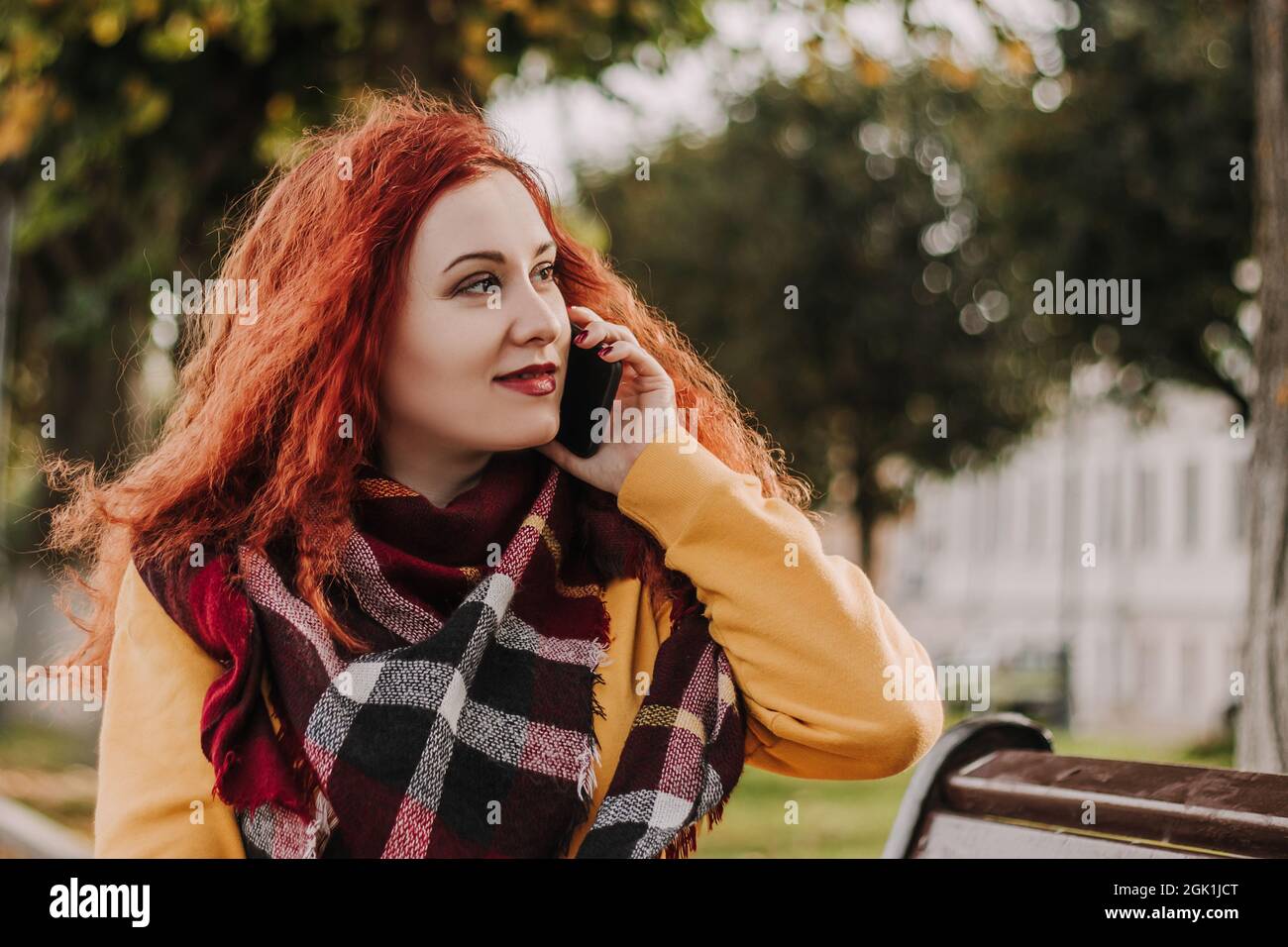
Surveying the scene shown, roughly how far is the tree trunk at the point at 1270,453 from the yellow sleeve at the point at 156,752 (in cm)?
284

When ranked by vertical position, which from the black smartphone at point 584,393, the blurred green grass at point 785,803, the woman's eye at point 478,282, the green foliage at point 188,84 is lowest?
the blurred green grass at point 785,803

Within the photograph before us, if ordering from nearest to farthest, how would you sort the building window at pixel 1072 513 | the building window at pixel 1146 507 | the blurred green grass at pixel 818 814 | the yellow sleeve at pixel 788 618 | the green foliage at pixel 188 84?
the yellow sleeve at pixel 788 618
the green foliage at pixel 188 84
the blurred green grass at pixel 818 814
the building window at pixel 1146 507
the building window at pixel 1072 513

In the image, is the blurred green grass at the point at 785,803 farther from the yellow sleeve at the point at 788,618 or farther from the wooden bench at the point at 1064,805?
the yellow sleeve at the point at 788,618

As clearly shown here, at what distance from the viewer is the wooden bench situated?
2.12m

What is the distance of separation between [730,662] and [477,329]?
705 mm

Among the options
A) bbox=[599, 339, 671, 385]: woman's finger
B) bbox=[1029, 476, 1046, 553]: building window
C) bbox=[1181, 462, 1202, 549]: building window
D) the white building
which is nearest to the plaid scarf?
bbox=[599, 339, 671, 385]: woman's finger

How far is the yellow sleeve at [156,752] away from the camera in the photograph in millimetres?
2086

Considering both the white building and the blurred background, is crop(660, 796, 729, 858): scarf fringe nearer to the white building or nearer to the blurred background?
Result: the blurred background

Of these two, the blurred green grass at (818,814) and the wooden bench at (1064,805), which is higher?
the wooden bench at (1064,805)

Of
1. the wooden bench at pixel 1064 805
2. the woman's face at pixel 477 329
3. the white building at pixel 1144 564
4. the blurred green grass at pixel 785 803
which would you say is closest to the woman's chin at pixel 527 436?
the woman's face at pixel 477 329

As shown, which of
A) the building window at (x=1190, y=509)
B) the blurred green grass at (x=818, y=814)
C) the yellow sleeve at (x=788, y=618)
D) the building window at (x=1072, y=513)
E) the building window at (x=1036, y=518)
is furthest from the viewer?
the building window at (x=1036, y=518)

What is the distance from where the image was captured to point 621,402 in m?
2.46

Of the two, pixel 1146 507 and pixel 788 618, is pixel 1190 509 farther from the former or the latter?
pixel 788 618
